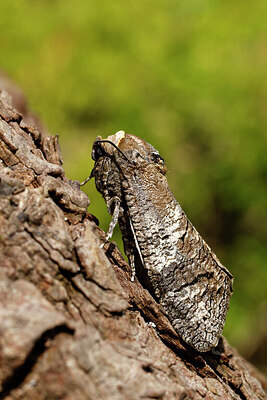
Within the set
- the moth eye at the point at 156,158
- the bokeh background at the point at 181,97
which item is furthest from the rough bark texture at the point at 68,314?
the bokeh background at the point at 181,97

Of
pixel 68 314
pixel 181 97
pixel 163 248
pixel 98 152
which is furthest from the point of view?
pixel 181 97

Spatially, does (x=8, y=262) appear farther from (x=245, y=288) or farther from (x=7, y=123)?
(x=245, y=288)

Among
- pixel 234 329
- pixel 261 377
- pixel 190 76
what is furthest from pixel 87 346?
pixel 190 76

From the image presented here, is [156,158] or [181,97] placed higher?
[181,97]

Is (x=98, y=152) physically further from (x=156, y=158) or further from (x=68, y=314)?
(x=68, y=314)

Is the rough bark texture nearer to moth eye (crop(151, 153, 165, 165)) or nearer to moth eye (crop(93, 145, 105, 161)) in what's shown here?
moth eye (crop(93, 145, 105, 161))

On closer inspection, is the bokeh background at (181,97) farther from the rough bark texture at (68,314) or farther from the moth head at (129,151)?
the rough bark texture at (68,314)

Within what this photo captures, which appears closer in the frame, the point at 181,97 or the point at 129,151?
the point at 129,151

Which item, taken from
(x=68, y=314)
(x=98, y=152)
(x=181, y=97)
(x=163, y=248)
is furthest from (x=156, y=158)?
(x=181, y=97)
